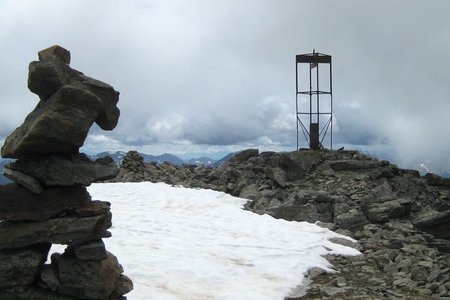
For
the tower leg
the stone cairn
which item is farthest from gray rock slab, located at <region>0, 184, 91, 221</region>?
the tower leg

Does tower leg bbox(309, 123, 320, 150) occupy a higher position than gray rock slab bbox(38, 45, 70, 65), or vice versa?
tower leg bbox(309, 123, 320, 150)

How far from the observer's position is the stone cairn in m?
8.65

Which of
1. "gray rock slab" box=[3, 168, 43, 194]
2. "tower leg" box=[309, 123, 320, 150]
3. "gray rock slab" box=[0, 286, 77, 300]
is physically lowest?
"gray rock slab" box=[0, 286, 77, 300]

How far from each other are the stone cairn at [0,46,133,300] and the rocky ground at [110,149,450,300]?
6.48 metres

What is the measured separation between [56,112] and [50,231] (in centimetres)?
246

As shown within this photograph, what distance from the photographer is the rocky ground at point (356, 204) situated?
13727 millimetres

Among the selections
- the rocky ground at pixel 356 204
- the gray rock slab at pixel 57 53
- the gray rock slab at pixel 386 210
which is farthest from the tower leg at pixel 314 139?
the gray rock slab at pixel 57 53

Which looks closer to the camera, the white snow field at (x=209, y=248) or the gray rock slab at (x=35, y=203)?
the gray rock slab at (x=35, y=203)

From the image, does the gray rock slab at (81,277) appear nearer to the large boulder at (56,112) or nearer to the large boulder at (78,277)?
the large boulder at (78,277)

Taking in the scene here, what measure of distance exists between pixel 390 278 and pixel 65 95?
11.6 metres

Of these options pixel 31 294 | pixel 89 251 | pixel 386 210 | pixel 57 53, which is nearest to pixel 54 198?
pixel 89 251

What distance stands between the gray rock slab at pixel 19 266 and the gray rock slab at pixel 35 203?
0.70m

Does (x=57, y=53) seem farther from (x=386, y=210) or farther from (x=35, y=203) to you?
(x=386, y=210)

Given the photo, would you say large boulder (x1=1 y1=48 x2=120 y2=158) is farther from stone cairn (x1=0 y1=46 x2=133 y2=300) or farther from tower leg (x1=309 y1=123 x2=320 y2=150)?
tower leg (x1=309 y1=123 x2=320 y2=150)
